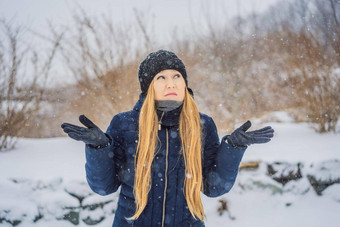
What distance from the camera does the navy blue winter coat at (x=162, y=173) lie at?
1.14 meters

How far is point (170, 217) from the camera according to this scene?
117 centimetres

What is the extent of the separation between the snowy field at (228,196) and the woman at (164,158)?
7.29 ft

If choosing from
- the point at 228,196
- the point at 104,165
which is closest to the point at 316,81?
the point at 228,196

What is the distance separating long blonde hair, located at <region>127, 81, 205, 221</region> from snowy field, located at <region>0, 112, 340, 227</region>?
7.46 ft

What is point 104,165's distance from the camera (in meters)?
1.08

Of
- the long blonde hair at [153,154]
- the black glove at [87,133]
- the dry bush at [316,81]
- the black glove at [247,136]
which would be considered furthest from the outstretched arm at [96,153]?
the dry bush at [316,81]

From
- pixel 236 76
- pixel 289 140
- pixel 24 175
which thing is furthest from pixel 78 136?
pixel 236 76

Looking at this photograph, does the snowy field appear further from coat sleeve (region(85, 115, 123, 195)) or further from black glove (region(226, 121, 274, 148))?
black glove (region(226, 121, 274, 148))

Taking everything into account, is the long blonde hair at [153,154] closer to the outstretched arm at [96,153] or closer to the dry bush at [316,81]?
the outstretched arm at [96,153]

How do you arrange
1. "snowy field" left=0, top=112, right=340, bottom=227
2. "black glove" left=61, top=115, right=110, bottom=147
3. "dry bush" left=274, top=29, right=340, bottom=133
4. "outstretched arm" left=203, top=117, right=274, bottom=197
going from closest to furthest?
"black glove" left=61, top=115, right=110, bottom=147 < "outstretched arm" left=203, top=117, right=274, bottom=197 < "snowy field" left=0, top=112, right=340, bottom=227 < "dry bush" left=274, top=29, right=340, bottom=133

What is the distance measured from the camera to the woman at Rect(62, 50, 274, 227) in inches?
44.5

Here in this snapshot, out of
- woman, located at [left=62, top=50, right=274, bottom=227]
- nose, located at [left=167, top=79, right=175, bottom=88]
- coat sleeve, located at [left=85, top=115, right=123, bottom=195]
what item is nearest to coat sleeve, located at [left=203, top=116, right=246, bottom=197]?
woman, located at [left=62, top=50, right=274, bottom=227]

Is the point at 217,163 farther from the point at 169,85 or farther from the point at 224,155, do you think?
the point at 169,85

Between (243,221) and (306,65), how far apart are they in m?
3.20
